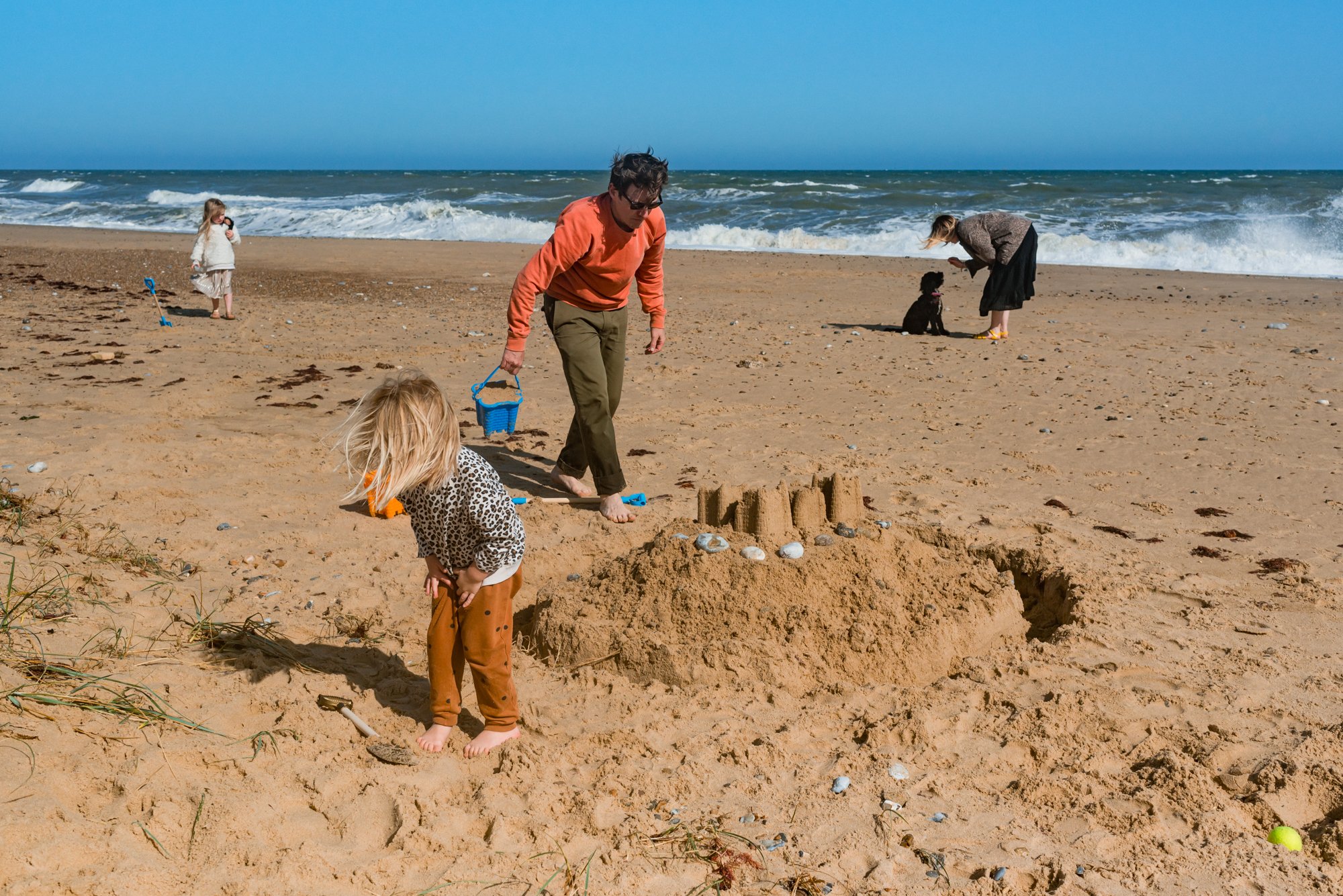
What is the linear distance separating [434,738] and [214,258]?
9.50m

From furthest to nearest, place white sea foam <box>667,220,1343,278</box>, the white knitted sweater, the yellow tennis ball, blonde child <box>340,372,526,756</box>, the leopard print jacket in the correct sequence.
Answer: white sea foam <box>667,220,1343,278</box>
the white knitted sweater
the leopard print jacket
blonde child <box>340,372,526,756</box>
the yellow tennis ball

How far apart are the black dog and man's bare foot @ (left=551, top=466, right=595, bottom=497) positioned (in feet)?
19.8

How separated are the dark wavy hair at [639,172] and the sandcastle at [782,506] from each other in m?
1.41

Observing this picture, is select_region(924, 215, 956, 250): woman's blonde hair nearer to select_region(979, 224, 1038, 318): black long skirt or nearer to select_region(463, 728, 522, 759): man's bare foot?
select_region(979, 224, 1038, 318): black long skirt

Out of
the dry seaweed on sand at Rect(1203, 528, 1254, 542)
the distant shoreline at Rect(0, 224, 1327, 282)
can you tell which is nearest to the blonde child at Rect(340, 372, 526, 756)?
the dry seaweed on sand at Rect(1203, 528, 1254, 542)

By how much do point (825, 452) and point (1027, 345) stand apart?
458 cm

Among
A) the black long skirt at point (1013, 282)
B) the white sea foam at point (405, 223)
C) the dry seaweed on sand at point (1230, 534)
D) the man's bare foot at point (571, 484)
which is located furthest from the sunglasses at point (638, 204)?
the white sea foam at point (405, 223)

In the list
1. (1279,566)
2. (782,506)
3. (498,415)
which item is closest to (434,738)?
(782,506)

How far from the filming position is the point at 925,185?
3841cm

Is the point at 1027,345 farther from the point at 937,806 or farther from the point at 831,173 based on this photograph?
the point at 831,173

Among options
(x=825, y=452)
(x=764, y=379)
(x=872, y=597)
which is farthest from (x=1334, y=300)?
(x=872, y=597)

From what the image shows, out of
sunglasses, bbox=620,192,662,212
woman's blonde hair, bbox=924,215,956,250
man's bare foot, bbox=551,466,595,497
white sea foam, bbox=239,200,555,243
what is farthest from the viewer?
white sea foam, bbox=239,200,555,243

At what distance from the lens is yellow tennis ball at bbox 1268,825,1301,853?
9.01 feet

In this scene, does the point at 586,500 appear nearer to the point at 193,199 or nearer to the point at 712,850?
the point at 712,850
